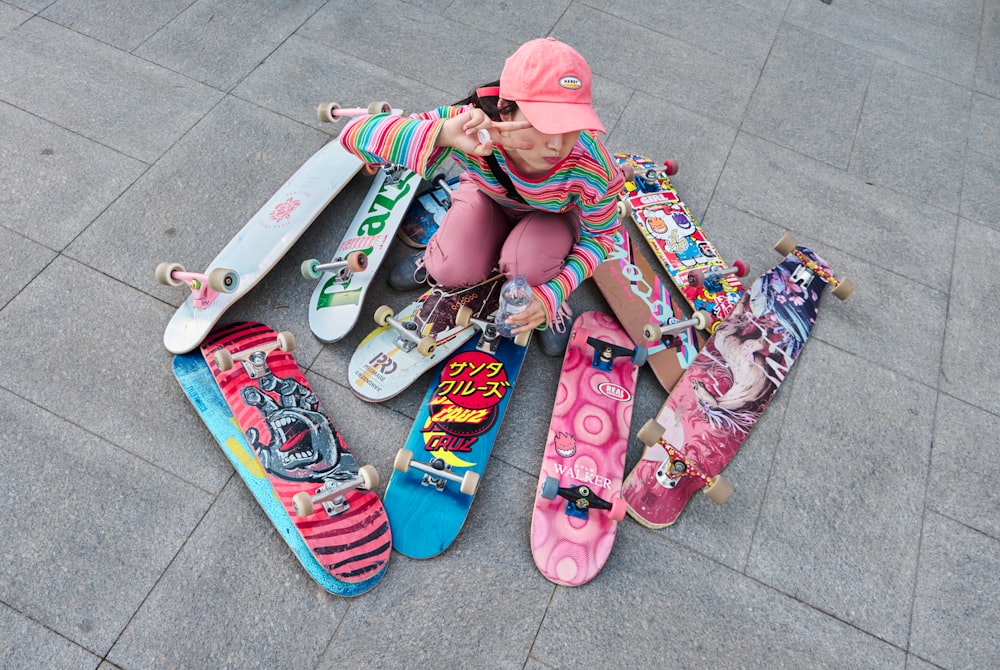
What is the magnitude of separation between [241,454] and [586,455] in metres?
1.32

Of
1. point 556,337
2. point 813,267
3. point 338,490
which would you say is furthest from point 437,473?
point 813,267

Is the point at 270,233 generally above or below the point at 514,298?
below

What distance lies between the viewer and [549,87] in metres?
2.00

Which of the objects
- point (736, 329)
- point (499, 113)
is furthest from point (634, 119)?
point (499, 113)

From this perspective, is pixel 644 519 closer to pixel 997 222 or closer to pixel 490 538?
pixel 490 538

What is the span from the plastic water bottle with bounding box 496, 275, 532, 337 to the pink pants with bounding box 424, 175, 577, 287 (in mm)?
108

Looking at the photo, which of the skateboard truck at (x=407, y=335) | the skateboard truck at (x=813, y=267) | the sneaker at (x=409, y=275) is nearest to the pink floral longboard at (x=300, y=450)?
the skateboard truck at (x=407, y=335)

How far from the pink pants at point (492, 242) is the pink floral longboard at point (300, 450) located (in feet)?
2.42

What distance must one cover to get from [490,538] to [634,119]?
8.53ft

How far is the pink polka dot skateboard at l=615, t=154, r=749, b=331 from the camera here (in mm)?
3191

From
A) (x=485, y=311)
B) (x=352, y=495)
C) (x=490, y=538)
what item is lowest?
(x=490, y=538)

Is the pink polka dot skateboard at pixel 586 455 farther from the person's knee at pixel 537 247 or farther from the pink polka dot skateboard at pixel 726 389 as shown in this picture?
the person's knee at pixel 537 247

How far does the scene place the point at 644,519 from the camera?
2.60m

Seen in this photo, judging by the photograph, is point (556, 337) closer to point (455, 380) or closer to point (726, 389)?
point (455, 380)
